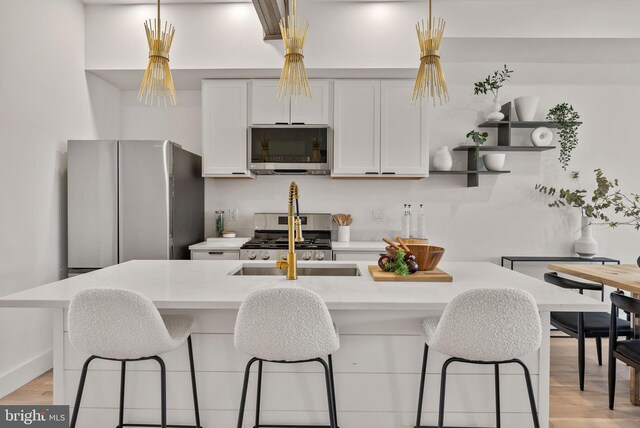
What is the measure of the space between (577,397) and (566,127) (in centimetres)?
251

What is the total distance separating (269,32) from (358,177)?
147cm

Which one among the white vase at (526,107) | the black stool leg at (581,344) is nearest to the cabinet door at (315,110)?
the white vase at (526,107)

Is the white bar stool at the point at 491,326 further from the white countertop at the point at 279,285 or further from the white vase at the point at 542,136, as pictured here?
the white vase at the point at 542,136

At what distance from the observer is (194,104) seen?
4301 mm

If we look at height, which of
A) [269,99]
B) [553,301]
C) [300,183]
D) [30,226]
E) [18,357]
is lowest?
[18,357]

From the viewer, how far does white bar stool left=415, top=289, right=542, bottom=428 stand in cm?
151

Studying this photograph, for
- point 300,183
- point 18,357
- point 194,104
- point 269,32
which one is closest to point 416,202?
point 300,183

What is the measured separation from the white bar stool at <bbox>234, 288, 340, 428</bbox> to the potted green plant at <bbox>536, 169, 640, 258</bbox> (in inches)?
136

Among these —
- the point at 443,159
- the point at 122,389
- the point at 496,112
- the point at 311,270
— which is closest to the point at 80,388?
the point at 122,389

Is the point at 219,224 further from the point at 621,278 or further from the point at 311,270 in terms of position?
the point at 621,278

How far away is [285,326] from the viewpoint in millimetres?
1513

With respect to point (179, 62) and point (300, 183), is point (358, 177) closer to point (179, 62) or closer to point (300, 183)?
point (300, 183)

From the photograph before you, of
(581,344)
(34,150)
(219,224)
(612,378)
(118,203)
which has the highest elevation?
(34,150)

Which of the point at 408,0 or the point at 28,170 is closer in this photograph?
the point at 28,170
